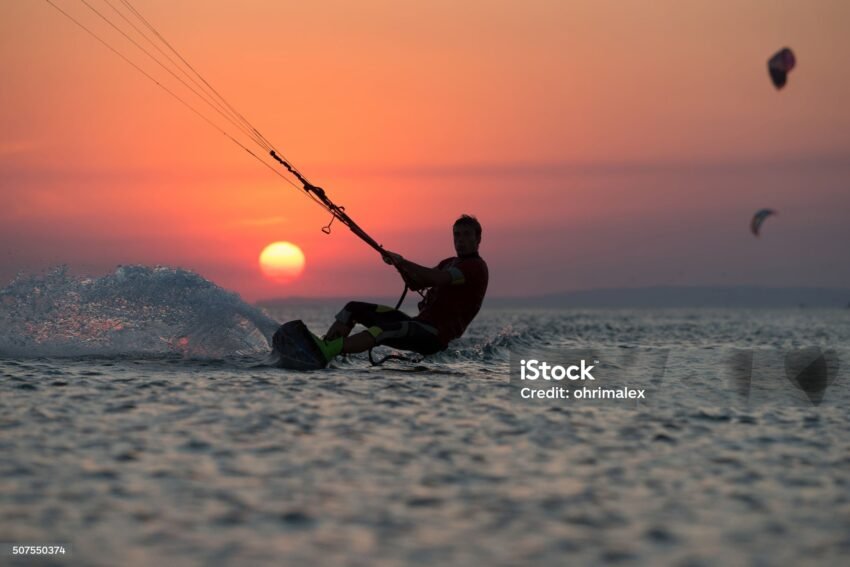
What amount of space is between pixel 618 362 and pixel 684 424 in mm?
8652

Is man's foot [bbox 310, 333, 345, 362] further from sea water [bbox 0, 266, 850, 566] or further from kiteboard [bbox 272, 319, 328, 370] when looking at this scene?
sea water [bbox 0, 266, 850, 566]

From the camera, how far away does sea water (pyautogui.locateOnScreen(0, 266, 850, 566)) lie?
5430mm

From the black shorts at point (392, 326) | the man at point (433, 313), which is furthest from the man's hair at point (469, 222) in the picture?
the black shorts at point (392, 326)

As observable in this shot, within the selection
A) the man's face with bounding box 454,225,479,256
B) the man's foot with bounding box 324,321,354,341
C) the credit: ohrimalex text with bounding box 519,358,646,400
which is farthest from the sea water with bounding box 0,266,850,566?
the man's face with bounding box 454,225,479,256

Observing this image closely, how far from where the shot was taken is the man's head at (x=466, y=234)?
12.6 meters

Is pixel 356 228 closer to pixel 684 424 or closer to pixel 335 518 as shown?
pixel 684 424

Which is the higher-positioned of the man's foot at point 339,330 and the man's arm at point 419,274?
the man's arm at point 419,274

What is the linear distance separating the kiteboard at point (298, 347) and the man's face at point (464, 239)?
2194mm

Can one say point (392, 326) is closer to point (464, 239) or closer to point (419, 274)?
point (419, 274)

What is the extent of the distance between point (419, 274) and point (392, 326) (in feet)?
3.08

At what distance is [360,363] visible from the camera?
15.0m

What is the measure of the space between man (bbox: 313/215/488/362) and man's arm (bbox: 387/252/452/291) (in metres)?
0.01

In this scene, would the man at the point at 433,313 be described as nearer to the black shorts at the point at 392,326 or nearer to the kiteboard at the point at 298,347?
the black shorts at the point at 392,326

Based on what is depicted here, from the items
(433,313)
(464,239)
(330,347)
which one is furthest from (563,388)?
(330,347)
